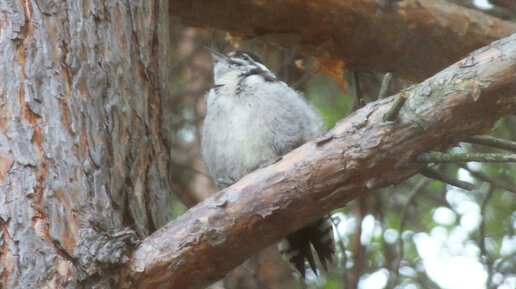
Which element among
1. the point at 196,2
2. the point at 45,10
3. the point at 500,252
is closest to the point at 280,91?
the point at 196,2

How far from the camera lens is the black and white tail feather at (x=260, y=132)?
124 inches

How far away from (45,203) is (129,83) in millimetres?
570

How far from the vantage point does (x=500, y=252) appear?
13.9 feet

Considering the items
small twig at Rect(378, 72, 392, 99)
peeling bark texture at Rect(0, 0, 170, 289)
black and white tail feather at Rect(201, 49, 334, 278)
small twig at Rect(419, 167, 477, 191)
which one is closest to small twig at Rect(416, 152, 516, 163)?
small twig at Rect(419, 167, 477, 191)

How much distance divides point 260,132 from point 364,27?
93 centimetres

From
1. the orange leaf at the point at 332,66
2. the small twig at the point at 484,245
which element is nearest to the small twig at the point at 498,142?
the small twig at the point at 484,245

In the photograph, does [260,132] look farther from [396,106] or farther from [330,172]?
[396,106]

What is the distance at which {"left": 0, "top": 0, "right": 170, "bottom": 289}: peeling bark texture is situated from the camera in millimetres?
2322

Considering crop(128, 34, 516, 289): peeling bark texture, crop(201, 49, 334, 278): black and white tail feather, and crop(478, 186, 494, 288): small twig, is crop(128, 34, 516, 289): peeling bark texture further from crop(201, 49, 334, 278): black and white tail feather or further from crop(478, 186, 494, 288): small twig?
crop(478, 186, 494, 288): small twig

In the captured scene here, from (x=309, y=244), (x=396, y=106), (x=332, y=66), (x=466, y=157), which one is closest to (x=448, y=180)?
(x=466, y=157)

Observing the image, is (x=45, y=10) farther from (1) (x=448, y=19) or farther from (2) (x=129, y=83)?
(1) (x=448, y=19)

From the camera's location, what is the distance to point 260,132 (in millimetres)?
3164

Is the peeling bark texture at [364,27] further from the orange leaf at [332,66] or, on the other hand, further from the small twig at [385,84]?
the small twig at [385,84]

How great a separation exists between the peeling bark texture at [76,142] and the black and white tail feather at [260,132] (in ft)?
1.42
